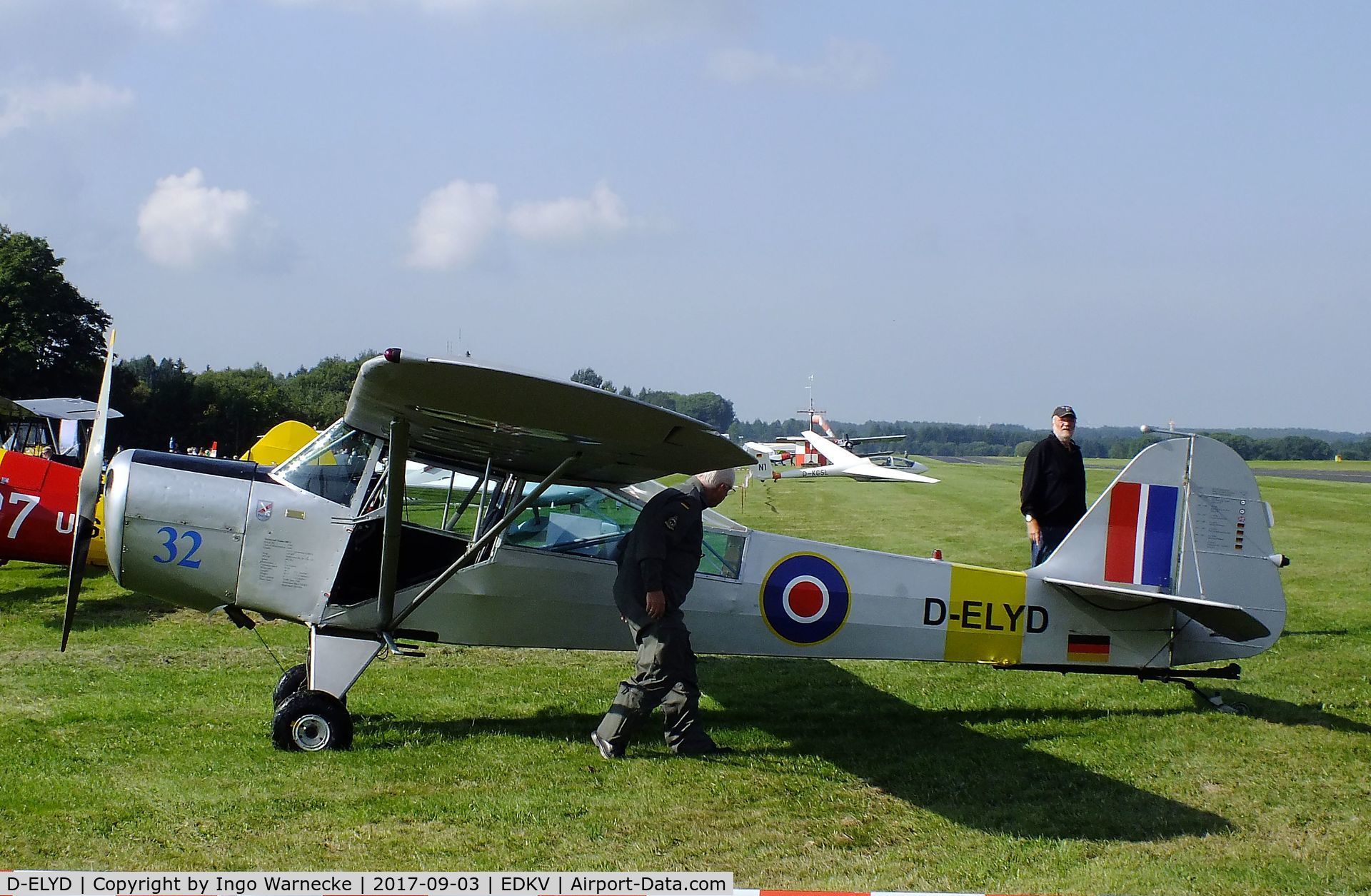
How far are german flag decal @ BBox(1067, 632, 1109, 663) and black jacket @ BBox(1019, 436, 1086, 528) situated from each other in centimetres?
135

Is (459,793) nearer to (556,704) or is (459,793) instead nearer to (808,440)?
(556,704)

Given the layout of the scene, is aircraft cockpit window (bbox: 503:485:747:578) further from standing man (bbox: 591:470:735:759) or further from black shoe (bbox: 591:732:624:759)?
black shoe (bbox: 591:732:624:759)

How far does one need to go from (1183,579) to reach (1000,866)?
9.50 feet

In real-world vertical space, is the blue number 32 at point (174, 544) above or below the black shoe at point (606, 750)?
above

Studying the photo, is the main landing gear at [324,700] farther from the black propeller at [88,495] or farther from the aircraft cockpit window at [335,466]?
the black propeller at [88,495]

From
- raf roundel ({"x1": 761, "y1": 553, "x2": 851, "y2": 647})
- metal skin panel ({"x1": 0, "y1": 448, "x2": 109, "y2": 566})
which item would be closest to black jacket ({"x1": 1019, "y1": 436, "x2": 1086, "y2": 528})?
raf roundel ({"x1": 761, "y1": 553, "x2": 851, "y2": 647})

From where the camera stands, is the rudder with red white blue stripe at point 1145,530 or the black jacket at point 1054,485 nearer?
the rudder with red white blue stripe at point 1145,530

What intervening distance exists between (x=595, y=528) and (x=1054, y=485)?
347 centimetres

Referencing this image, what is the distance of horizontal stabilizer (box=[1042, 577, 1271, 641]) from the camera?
5.90 meters

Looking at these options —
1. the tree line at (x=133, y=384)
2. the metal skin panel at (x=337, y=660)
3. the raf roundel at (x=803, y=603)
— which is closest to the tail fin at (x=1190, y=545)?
the raf roundel at (x=803, y=603)

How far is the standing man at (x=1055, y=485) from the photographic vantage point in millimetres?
7480

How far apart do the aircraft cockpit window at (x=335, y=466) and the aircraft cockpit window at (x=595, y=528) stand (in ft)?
3.17

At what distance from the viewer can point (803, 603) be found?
625 cm

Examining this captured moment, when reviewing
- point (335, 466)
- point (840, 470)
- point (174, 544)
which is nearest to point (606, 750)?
point (335, 466)
